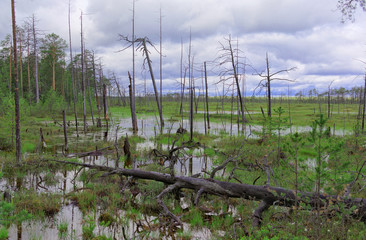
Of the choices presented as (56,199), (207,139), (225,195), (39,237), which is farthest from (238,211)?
(207,139)

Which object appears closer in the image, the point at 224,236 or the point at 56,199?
the point at 224,236

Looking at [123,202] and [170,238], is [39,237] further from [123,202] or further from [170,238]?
[170,238]

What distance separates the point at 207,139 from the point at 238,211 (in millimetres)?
12082

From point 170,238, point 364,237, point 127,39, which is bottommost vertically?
point 170,238

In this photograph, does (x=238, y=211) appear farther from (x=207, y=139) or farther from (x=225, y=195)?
(x=207, y=139)

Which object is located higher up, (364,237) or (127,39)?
(127,39)

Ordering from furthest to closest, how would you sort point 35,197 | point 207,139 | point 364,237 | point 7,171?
point 207,139 < point 7,171 < point 35,197 < point 364,237

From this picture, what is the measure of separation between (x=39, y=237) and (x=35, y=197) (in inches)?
91.1

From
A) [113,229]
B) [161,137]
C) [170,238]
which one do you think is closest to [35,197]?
[113,229]

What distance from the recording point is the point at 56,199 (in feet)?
23.1

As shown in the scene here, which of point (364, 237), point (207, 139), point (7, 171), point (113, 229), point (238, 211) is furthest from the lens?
point (207, 139)

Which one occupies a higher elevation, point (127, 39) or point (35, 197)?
point (127, 39)

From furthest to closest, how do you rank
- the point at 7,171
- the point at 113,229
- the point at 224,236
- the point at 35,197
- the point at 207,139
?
the point at 207,139, the point at 7,171, the point at 35,197, the point at 113,229, the point at 224,236

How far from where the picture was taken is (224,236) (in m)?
5.02
